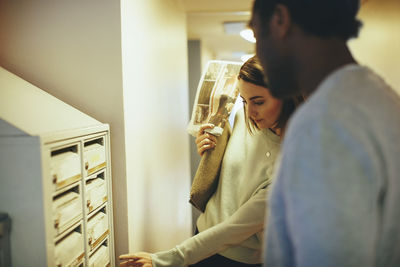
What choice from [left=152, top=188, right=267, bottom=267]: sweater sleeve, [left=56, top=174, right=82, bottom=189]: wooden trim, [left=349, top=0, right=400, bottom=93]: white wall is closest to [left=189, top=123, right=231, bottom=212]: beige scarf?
[left=152, top=188, right=267, bottom=267]: sweater sleeve

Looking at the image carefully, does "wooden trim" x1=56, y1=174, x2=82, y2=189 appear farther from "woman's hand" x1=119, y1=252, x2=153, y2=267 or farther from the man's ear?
the man's ear

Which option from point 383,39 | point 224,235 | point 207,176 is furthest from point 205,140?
point 383,39

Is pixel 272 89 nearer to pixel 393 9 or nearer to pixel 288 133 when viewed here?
pixel 288 133

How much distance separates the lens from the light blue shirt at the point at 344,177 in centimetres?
52

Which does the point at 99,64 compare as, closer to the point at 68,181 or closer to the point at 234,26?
the point at 68,181

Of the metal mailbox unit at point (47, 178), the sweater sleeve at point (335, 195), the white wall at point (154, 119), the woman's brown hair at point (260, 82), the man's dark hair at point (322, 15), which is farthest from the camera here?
the white wall at point (154, 119)

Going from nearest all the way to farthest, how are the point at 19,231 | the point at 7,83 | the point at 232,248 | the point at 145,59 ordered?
the point at 19,231 < the point at 7,83 < the point at 232,248 < the point at 145,59

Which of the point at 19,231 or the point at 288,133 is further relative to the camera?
the point at 19,231

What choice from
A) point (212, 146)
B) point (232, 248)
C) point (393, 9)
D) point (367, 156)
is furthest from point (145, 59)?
point (393, 9)

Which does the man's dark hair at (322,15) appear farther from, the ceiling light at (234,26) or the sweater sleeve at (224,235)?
the ceiling light at (234,26)

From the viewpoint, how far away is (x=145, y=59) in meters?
1.61

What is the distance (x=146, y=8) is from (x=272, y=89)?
3.77ft

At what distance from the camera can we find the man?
20.7 inches

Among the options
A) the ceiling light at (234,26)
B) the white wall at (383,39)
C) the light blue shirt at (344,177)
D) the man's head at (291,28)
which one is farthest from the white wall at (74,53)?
the ceiling light at (234,26)
